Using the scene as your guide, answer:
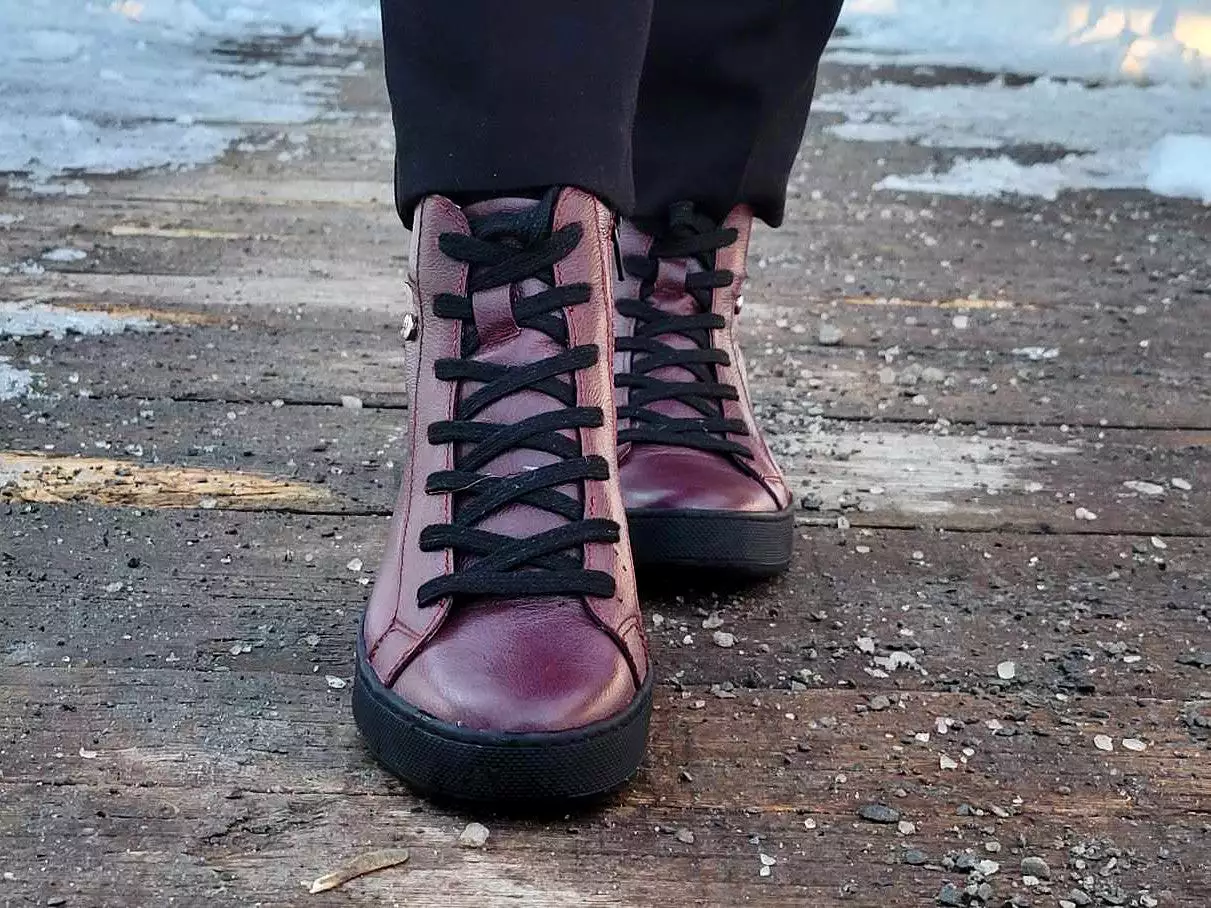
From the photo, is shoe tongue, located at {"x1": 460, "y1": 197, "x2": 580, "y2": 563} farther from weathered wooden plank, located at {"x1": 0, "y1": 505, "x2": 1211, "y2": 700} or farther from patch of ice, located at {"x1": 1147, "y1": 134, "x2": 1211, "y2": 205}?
patch of ice, located at {"x1": 1147, "y1": 134, "x2": 1211, "y2": 205}

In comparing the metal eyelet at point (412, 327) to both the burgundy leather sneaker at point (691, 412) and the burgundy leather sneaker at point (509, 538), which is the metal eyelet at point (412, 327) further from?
the burgundy leather sneaker at point (691, 412)

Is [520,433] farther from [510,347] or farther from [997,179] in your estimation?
[997,179]

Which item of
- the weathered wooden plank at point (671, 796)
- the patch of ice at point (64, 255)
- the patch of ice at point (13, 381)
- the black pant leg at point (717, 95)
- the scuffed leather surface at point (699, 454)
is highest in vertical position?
the black pant leg at point (717, 95)

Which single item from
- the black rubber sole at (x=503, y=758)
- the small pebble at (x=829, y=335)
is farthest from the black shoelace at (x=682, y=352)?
the small pebble at (x=829, y=335)

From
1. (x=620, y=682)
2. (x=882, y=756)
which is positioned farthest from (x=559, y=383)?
(x=882, y=756)

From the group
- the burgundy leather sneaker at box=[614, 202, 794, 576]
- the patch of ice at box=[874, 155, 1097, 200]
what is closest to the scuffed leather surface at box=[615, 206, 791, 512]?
the burgundy leather sneaker at box=[614, 202, 794, 576]

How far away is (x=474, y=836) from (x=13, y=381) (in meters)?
0.90

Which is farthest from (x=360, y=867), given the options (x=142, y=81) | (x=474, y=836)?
(x=142, y=81)

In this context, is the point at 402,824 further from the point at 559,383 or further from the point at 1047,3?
the point at 1047,3

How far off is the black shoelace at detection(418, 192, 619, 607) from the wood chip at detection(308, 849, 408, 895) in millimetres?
149

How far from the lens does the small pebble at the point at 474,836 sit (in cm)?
69

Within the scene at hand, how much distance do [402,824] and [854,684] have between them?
331 millimetres

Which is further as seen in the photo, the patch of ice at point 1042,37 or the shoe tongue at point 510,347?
the patch of ice at point 1042,37

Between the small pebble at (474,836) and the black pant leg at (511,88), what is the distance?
37 centimetres
